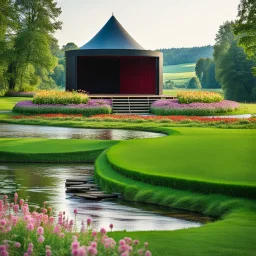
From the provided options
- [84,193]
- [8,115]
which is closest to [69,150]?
[84,193]

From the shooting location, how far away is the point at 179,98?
42344 millimetres

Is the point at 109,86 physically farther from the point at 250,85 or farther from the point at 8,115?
the point at 250,85

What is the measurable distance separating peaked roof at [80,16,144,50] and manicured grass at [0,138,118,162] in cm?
2658

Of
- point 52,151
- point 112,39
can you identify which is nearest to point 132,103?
point 112,39

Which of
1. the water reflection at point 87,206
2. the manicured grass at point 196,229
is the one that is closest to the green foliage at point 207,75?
the water reflection at point 87,206

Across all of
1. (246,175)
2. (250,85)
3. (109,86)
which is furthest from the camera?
(250,85)

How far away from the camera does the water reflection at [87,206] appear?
12133 millimetres

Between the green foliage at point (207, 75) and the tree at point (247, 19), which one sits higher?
the tree at point (247, 19)

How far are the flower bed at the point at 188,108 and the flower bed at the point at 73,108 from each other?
2.84 meters

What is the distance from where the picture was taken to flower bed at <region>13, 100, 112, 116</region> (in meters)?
40.8

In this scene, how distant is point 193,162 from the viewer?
1697 centimetres

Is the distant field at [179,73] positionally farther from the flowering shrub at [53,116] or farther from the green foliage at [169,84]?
the flowering shrub at [53,116]

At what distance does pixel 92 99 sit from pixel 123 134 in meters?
14.6

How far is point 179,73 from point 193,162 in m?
161
